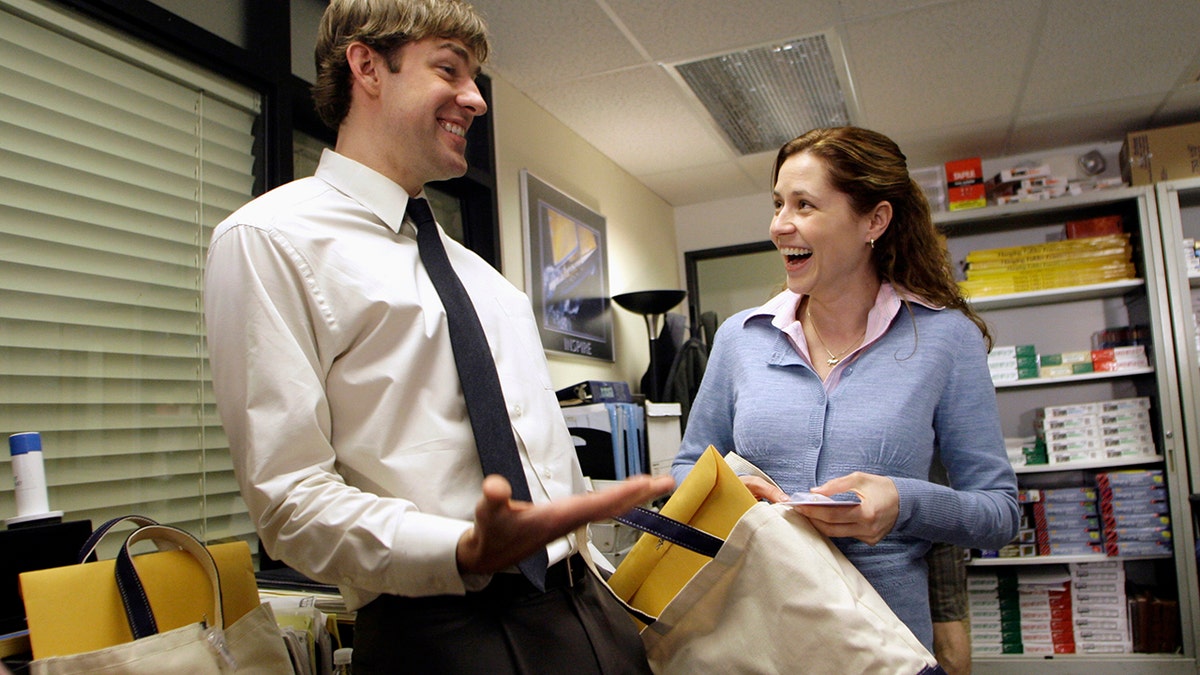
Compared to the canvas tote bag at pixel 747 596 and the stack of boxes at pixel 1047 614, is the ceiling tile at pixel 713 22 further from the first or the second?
the stack of boxes at pixel 1047 614

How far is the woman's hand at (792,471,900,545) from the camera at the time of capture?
1.11 metres

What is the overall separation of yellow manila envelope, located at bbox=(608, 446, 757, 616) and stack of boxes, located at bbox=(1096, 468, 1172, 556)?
3666 mm

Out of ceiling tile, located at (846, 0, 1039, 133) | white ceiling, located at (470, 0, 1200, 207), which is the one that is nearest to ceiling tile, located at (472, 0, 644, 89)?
white ceiling, located at (470, 0, 1200, 207)

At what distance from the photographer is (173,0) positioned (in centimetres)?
214

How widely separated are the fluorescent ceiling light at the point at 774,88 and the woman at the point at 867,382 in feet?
6.66

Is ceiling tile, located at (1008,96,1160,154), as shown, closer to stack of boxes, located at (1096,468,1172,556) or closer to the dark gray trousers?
stack of boxes, located at (1096,468,1172,556)

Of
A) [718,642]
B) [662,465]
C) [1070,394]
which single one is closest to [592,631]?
[718,642]

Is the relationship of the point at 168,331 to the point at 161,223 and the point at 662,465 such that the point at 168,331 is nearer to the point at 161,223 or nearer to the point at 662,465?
the point at 161,223

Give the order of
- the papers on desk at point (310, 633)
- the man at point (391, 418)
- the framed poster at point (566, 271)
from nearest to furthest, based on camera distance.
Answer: the man at point (391, 418)
the papers on desk at point (310, 633)
the framed poster at point (566, 271)

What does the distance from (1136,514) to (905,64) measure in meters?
2.38

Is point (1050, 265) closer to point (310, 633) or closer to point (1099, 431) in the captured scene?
point (1099, 431)

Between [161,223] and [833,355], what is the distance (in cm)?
164

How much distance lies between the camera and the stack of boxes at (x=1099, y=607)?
156 inches

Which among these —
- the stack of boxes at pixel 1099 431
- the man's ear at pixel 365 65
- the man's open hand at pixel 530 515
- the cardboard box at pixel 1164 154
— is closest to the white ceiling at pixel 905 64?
the cardboard box at pixel 1164 154
